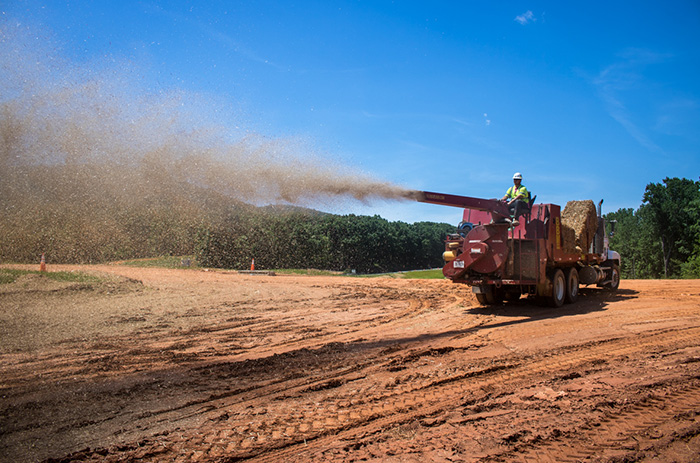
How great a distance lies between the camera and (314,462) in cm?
390

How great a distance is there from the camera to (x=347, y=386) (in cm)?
600

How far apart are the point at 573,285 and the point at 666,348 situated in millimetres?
6595

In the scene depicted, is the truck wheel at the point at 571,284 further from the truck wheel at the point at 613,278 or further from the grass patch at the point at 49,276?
the grass patch at the point at 49,276

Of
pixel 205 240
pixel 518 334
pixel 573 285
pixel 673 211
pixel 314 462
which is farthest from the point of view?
pixel 673 211

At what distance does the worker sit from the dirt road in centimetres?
277

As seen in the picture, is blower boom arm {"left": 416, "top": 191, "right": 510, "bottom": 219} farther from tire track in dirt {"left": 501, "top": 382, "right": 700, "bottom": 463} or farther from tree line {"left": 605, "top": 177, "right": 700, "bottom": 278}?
tree line {"left": 605, "top": 177, "right": 700, "bottom": 278}

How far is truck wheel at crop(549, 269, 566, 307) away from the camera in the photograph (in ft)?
42.1

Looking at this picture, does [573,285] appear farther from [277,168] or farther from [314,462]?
[314,462]

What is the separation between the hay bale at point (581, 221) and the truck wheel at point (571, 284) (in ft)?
2.36

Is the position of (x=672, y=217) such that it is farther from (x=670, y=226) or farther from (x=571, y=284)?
(x=571, y=284)

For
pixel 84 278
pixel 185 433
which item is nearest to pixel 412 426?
pixel 185 433

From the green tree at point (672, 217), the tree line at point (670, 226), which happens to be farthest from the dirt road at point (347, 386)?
the green tree at point (672, 217)

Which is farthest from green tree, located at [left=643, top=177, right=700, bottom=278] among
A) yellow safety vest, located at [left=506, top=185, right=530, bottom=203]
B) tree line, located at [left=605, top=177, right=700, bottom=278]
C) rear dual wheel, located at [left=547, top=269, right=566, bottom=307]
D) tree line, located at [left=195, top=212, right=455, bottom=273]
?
yellow safety vest, located at [left=506, top=185, right=530, bottom=203]

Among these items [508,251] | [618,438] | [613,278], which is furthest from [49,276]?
[613,278]
